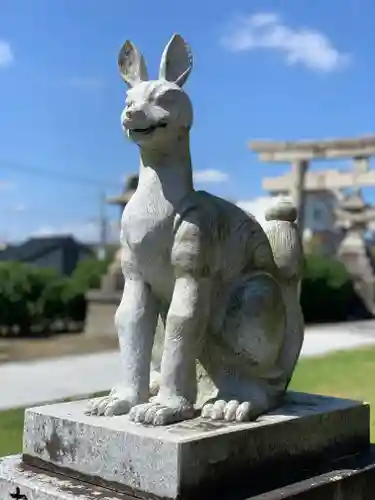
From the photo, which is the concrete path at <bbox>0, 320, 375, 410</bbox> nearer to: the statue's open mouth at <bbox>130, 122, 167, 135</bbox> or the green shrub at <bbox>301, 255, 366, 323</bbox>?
the statue's open mouth at <bbox>130, 122, 167, 135</bbox>

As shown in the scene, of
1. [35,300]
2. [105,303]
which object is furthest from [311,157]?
[35,300]

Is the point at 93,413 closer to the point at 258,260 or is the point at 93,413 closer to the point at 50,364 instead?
the point at 258,260

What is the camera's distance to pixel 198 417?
10.4 feet

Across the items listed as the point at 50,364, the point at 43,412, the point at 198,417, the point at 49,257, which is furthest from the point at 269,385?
A: the point at 49,257

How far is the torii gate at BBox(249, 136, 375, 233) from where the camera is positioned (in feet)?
64.3

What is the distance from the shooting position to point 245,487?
116 inches

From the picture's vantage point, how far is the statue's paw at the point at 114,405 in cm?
317

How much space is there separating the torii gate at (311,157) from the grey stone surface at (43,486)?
1680 centimetres

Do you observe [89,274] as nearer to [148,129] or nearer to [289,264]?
[289,264]

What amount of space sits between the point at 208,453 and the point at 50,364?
7.55 meters

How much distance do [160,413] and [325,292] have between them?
15633 mm

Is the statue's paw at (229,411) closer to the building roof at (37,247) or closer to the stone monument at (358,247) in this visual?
the stone monument at (358,247)

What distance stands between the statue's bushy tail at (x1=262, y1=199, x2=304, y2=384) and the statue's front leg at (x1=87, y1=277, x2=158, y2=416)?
2.25 feet

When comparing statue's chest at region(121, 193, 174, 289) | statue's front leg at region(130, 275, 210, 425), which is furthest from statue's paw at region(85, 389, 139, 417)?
statue's chest at region(121, 193, 174, 289)
